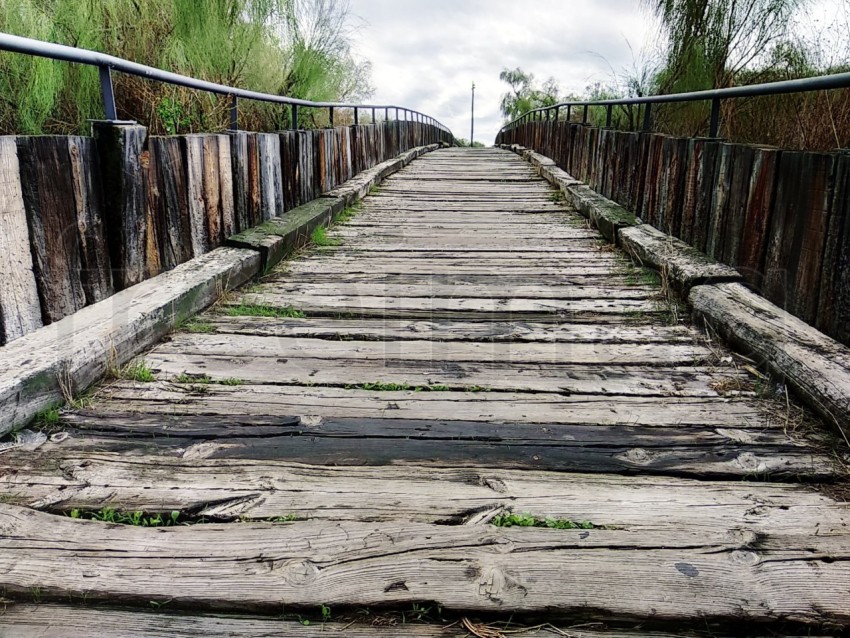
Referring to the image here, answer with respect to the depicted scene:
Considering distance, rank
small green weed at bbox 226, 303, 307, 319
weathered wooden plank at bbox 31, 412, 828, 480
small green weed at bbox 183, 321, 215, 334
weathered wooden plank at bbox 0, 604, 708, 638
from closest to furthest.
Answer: weathered wooden plank at bbox 0, 604, 708, 638
weathered wooden plank at bbox 31, 412, 828, 480
small green weed at bbox 183, 321, 215, 334
small green weed at bbox 226, 303, 307, 319

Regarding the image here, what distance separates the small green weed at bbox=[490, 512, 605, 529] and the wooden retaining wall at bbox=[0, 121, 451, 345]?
65.4 inches

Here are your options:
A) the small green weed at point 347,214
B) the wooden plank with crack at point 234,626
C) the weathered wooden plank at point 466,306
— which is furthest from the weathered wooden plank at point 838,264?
the small green weed at point 347,214

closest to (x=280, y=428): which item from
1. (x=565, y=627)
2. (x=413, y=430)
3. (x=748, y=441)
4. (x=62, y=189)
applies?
(x=413, y=430)

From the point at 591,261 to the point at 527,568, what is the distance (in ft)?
10.4

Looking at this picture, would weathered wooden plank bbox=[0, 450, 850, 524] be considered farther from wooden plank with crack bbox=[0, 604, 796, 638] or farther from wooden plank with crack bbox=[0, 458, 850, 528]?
wooden plank with crack bbox=[0, 604, 796, 638]

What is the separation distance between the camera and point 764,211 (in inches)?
115

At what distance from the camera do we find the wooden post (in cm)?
257

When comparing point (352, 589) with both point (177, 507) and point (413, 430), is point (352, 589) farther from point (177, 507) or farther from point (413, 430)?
point (413, 430)

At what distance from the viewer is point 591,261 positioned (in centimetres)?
429

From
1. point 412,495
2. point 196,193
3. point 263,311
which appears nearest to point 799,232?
point 412,495

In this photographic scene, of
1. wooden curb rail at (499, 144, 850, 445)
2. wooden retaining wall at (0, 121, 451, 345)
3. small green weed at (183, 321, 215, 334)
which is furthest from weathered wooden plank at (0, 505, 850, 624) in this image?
small green weed at (183, 321, 215, 334)

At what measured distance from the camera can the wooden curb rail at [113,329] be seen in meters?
1.90

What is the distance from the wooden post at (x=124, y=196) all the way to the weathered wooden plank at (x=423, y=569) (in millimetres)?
1394

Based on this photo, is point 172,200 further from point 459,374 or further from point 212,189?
point 459,374
